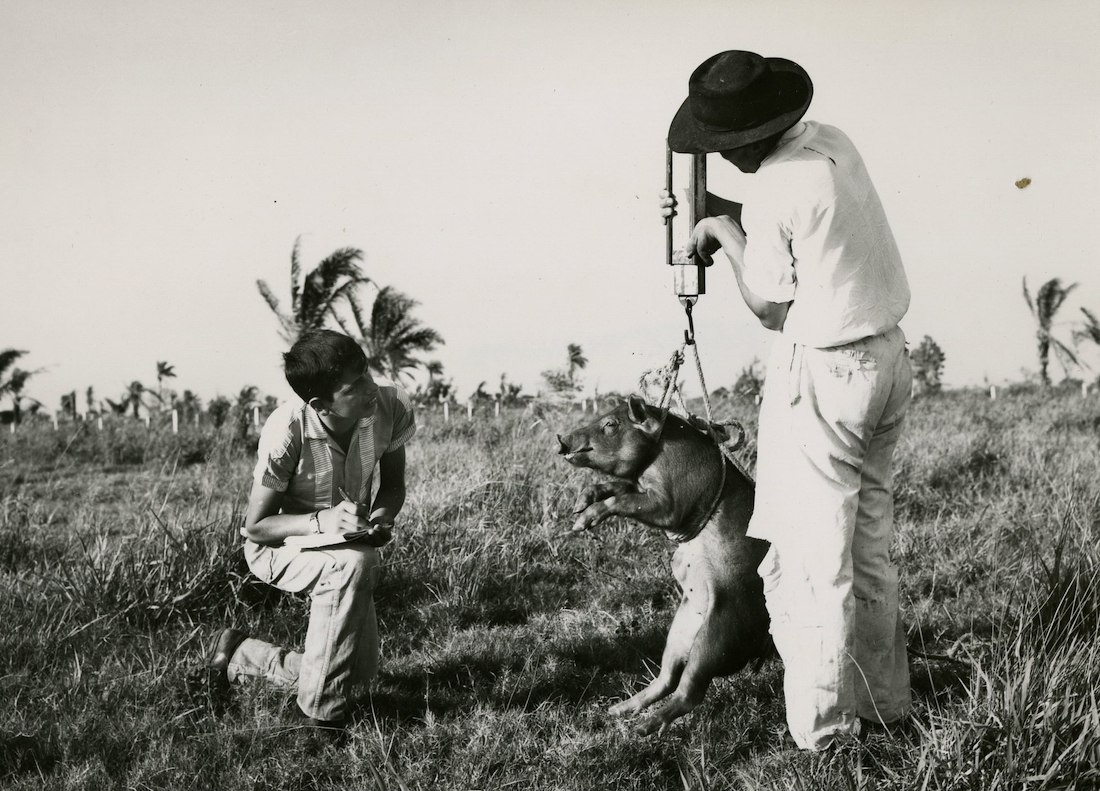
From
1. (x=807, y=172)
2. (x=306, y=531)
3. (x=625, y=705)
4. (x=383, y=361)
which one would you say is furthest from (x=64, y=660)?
(x=383, y=361)

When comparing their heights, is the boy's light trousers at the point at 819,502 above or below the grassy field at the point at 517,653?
above

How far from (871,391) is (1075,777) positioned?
4.16 feet

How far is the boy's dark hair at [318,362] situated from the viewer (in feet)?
11.6

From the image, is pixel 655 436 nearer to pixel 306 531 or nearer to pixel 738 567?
pixel 738 567

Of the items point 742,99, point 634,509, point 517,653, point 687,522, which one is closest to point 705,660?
point 687,522

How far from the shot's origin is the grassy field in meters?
2.96

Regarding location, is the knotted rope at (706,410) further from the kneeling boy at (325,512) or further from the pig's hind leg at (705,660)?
the kneeling boy at (325,512)

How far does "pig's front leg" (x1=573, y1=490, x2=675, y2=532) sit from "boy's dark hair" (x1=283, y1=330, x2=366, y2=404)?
1.16 metres

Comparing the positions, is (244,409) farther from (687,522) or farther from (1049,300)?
(1049,300)

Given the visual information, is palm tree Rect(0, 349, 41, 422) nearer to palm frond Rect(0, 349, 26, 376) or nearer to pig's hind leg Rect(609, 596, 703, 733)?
palm frond Rect(0, 349, 26, 376)

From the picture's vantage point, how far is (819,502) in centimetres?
292

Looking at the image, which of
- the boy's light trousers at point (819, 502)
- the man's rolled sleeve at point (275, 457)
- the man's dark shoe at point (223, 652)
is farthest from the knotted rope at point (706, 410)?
the man's dark shoe at point (223, 652)

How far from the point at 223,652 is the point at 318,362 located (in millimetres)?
1551

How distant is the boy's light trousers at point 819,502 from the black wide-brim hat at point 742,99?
0.73 m
